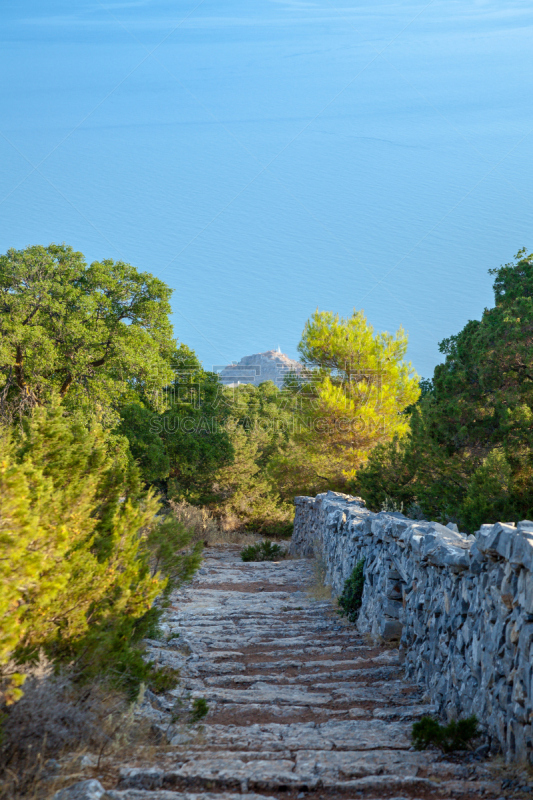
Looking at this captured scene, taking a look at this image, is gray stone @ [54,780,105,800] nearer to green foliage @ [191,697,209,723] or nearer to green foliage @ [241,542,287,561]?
green foliage @ [191,697,209,723]

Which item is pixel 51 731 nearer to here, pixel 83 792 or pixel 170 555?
pixel 83 792

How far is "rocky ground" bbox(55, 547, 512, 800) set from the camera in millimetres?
3248

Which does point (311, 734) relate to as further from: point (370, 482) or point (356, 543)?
point (370, 482)

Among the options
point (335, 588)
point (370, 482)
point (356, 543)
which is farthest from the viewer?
point (370, 482)

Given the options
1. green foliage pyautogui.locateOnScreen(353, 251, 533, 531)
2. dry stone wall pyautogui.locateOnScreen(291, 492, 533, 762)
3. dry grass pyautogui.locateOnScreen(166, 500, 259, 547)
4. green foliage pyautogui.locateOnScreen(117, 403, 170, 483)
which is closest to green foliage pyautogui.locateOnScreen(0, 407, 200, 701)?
dry stone wall pyautogui.locateOnScreen(291, 492, 533, 762)

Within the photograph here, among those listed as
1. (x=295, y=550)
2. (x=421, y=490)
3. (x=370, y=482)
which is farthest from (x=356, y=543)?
(x=295, y=550)

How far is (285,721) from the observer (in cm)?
456

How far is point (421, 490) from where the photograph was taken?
37.8ft

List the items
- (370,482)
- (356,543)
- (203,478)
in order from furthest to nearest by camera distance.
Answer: (203,478) < (370,482) < (356,543)

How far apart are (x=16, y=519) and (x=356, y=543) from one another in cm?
624

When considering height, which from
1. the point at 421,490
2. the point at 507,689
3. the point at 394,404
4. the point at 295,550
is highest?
the point at 394,404

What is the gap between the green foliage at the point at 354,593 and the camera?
798 cm

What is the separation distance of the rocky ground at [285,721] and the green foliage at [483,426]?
118 inches

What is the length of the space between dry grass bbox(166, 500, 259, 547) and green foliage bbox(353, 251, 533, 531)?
8671 mm
